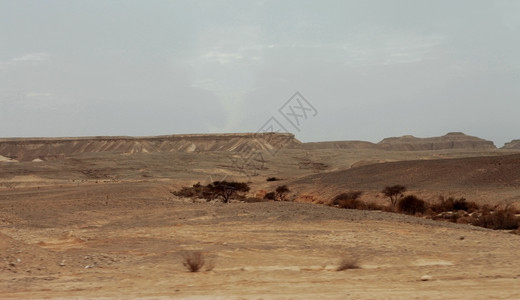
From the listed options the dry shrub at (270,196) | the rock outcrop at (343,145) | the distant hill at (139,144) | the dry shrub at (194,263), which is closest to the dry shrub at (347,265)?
the dry shrub at (194,263)

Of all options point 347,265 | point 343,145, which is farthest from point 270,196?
point 343,145

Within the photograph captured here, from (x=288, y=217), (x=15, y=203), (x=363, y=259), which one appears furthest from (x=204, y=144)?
(x=363, y=259)

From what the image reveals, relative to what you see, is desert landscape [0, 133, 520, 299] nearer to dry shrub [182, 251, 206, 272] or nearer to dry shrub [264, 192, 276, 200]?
dry shrub [182, 251, 206, 272]

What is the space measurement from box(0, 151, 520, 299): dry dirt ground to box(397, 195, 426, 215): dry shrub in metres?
6.22

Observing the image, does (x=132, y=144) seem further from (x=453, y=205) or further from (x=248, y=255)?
(x=248, y=255)

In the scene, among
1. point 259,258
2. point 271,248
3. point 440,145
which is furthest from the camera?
point 440,145

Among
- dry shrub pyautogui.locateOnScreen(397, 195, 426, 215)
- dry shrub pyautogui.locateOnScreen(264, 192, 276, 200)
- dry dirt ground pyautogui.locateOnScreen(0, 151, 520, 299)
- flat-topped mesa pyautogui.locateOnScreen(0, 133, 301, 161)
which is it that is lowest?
dry shrub pyautogui.locateOnScreen(264, 192, 276, 200)

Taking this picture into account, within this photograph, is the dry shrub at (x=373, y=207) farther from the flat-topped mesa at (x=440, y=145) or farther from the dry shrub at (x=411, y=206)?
the flat-topped mesa at (x=440, y=145)

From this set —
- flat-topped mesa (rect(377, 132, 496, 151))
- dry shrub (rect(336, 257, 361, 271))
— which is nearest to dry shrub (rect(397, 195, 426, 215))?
dry shrub (rect(336, 257, 361, 271))

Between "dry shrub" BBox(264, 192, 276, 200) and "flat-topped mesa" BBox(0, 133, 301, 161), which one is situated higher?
"flat-topped mesa" BBox(0, 133, 301, 161)

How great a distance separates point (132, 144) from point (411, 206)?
11875 centimetres

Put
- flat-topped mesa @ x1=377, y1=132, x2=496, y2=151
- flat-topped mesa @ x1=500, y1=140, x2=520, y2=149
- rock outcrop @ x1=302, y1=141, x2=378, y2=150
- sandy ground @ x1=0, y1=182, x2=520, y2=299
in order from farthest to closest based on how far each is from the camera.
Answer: rock outcrop @ x1=302, y1=141, x2=378, y2=150
flat-topped mesa @ x1=377, y1=132, x2=496, y2=151
flat-topped mesa @ x1=500, y1=140, x2=520, y2=149
sandy ground @ x1=0, y1=182, x2=520, y2=299

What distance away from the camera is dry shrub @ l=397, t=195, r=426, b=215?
26941 millimetres

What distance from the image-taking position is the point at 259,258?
456 inches
